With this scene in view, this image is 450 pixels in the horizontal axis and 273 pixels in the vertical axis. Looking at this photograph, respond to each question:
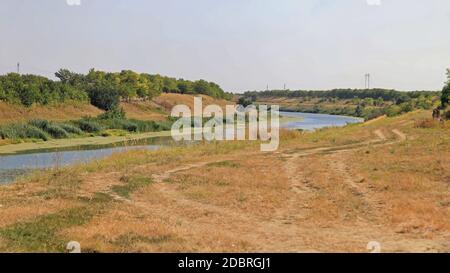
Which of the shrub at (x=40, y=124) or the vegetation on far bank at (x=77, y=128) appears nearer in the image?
the vegetation on far bank at (x=77, y=128)

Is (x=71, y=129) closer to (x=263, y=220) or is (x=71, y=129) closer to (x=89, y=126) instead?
(x=89, y=126)

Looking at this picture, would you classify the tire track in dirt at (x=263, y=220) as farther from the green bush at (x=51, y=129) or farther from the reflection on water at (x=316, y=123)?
the reflection on water at (x=316, y=123)

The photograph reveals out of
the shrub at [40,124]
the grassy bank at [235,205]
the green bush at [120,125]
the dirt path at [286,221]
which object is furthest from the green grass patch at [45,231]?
the green bush at [120,125]

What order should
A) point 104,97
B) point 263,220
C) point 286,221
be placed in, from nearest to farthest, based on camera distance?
point 286,221 < point 263,220 < point 104,97

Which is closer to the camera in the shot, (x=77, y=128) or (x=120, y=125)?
(x=77, y=128)

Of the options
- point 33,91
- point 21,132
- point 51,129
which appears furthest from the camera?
point 33,91

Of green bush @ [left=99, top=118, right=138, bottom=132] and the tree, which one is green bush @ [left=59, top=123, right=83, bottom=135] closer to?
green bush @ [left=99, top=118, right=138, bottom=132]

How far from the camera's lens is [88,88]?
84812mm

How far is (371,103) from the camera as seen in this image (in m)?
154

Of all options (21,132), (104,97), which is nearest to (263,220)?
(21,132)

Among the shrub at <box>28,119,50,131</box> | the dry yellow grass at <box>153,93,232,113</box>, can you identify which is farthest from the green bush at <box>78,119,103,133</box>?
the dry yellow grass at <box>153,93,232,113</box>

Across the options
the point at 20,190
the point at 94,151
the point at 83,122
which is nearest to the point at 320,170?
the point at 20,190

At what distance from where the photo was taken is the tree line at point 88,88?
64688 mm

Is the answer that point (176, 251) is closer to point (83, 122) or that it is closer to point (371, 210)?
point (371, 210)
